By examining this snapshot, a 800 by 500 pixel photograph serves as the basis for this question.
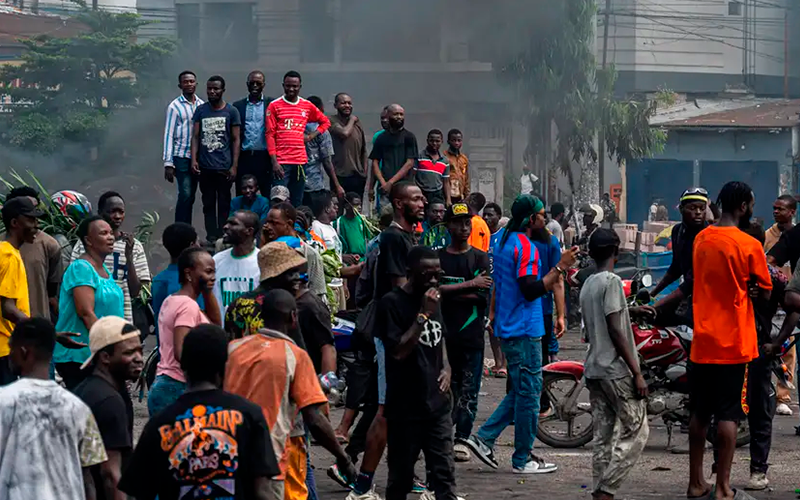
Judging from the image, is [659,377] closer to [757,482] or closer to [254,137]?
[757,482]

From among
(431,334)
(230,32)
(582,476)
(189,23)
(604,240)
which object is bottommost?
(582,476)

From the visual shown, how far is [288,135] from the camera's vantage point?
13516 millimetres

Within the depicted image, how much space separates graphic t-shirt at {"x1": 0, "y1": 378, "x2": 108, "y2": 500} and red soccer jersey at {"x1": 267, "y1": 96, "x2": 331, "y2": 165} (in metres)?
8.56

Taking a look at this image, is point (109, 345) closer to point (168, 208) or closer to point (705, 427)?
point (705, 427)

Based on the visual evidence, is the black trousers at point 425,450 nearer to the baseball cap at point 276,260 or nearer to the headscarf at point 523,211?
the baseball cap at point 276,260

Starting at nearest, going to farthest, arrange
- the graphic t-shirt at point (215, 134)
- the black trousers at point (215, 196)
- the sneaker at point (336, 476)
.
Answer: the sneaker at point (336, 476) → the graphic t-shirt at point (215, 134) → the black trousers at point (215, 196)

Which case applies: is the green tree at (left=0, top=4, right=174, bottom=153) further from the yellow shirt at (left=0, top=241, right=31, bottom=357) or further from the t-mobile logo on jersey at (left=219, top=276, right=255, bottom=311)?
the t-mobile logo on jersey at (left=219, top=276, right=255, bottom=311)

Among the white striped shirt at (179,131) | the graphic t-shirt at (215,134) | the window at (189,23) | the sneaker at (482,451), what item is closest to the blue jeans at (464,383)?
the sneaker at (482,451)

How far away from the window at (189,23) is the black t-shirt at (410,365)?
38097mm

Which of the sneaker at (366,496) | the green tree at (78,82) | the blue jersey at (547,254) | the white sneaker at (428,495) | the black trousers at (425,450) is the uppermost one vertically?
the green tree at (78,82)

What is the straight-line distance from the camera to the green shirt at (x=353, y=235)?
1345 cm

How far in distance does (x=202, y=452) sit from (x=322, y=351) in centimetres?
259

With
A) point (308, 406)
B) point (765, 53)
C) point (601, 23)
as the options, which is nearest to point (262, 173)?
point (308, 406)

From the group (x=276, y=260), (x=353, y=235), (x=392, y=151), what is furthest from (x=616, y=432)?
(x=392, y=151)
